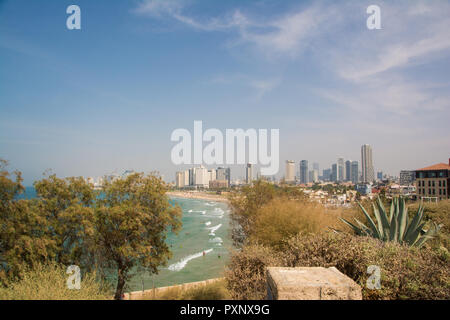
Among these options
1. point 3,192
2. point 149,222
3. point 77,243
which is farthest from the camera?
point 149,222

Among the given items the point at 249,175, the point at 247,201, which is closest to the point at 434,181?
the point at 249,175

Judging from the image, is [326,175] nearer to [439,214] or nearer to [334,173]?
[334,173]

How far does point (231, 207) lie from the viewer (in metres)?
17.2

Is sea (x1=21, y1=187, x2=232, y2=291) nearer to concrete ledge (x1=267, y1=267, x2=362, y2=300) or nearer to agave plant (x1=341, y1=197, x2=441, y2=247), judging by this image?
agave plant (x1=341, y1=197, x2=441, y2=247)

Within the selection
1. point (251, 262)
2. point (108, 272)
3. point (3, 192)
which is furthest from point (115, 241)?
point (251, 262)

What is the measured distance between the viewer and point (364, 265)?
4.47 m

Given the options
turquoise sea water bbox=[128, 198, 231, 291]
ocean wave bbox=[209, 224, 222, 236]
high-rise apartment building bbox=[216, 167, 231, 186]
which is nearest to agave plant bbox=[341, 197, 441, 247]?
turquoise sea water bbox=[128, 198, 231, 291]

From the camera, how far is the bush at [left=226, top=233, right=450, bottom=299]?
13.0 ft

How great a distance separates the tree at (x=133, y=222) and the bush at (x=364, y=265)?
4.43 m

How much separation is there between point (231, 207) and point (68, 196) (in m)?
9.65

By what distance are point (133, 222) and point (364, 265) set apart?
712 cm

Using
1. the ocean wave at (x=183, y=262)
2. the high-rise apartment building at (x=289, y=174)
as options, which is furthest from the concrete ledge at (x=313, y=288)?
the ocean wave at (x=183, y=262)
